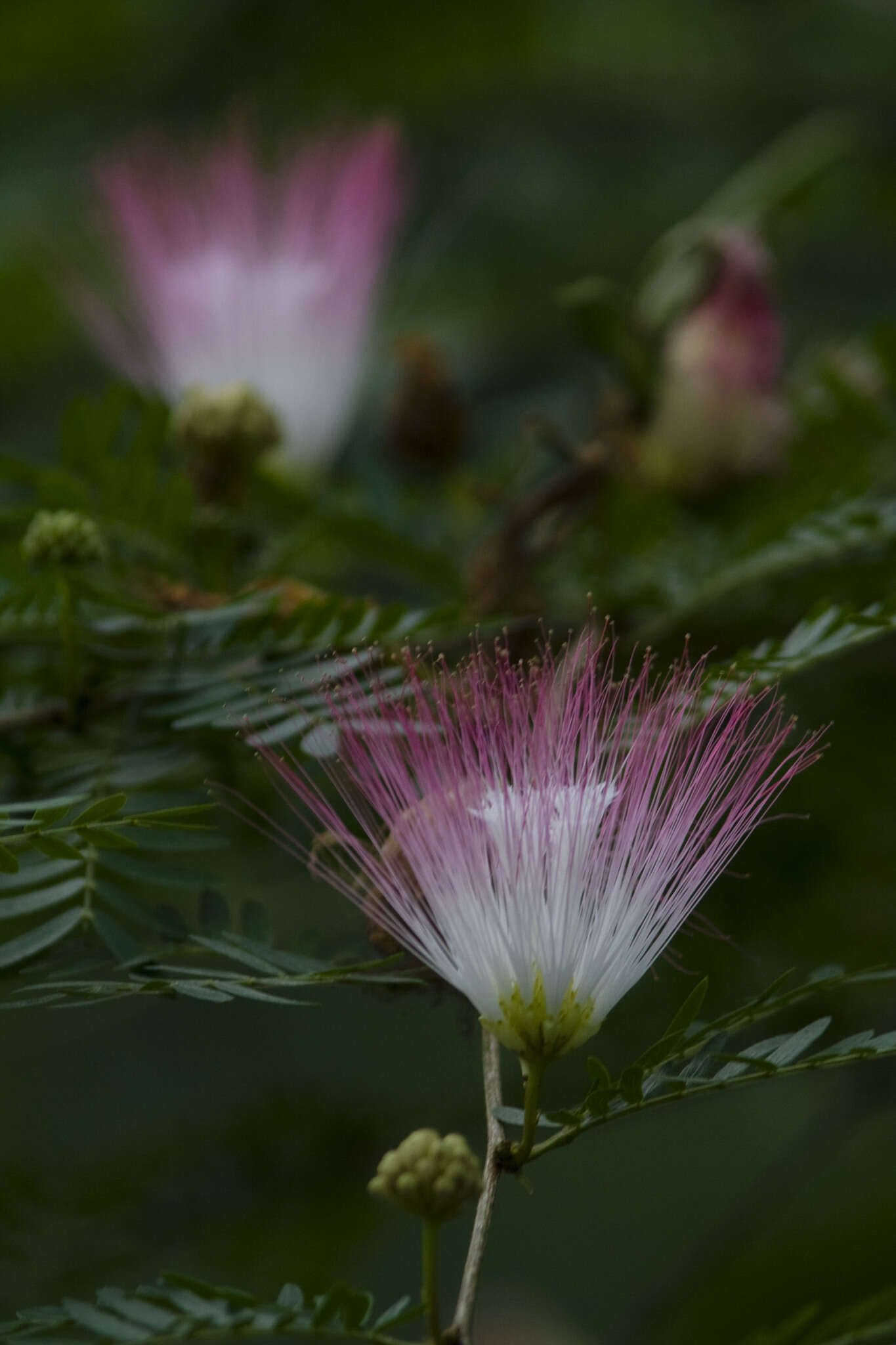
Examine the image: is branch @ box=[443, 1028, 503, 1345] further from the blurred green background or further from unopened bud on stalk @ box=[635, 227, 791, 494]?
unopened bud on stalk @ box=[635, 227, 791, 494]

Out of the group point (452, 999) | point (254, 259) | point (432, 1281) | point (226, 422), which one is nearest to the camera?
point (432, 1281)

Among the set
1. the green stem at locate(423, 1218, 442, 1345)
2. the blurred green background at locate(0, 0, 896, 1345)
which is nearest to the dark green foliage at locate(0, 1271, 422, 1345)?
the green stem at locate(423, 1218, 442, 1345)

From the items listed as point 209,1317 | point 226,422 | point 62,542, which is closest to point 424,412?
point 226,422

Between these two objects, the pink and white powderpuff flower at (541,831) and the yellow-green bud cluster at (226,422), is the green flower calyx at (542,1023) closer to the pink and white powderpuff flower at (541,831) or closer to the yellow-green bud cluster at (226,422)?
the pink and white powderpuff flower at (541,831)

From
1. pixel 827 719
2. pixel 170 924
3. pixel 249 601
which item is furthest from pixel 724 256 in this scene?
pixel 170 924

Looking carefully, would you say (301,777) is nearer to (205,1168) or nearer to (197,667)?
(197,667)

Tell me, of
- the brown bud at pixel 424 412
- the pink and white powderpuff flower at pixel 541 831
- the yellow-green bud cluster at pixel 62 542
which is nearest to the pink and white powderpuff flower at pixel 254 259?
the brown bud at pixel 424 412

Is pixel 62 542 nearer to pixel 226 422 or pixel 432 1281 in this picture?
pixel 226 422
